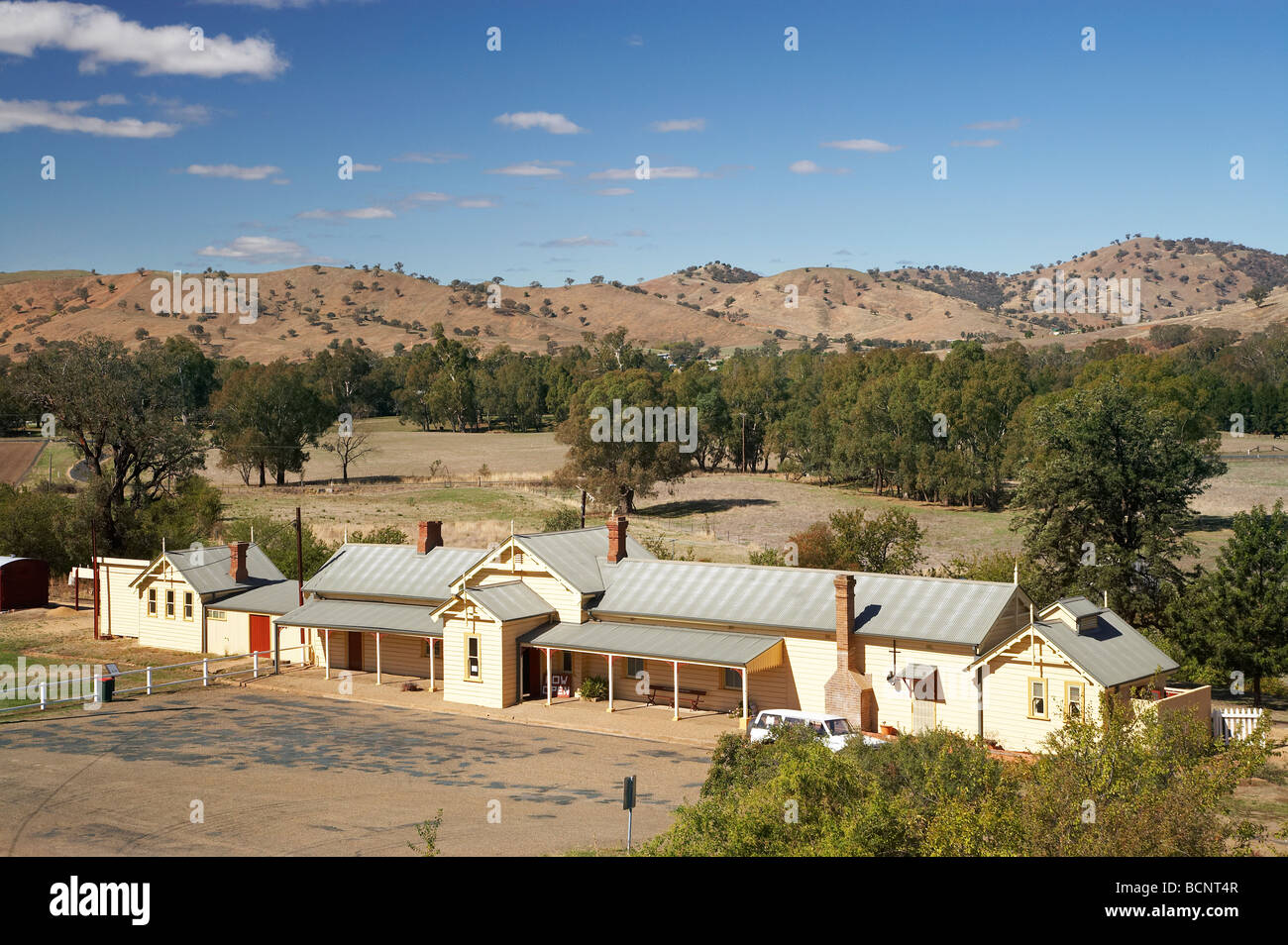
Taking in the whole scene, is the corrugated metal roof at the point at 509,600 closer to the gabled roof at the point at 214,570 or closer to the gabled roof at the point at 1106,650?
the gabled roof at the point at 214,570

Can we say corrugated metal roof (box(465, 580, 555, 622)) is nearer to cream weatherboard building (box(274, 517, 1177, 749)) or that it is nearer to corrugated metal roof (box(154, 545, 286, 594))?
cream weatherboard building (box(274, 517, 1177, 749))

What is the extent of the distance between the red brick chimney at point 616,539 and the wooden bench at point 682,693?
4938mm

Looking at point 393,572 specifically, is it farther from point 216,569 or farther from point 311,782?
point 311,782

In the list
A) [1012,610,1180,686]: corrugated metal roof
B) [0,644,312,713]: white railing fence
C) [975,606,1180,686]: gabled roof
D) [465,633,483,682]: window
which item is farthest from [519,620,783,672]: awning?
A: [0,644,312,713]: white railing fence

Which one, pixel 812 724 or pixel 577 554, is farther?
pixel 577 554

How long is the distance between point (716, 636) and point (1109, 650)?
1082 centimetres

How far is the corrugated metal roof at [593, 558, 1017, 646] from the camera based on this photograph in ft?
98.6

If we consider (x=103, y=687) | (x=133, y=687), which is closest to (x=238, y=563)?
(x=133, y=687)

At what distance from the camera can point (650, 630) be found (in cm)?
3428

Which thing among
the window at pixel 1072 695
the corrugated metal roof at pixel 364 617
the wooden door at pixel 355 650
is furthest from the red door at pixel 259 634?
the window at pixel 1072 695

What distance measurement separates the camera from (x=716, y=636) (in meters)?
33.0
